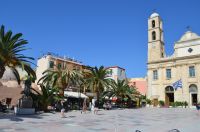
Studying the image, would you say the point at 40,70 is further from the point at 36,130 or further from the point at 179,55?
the point at 36,130

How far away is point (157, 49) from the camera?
5672cm

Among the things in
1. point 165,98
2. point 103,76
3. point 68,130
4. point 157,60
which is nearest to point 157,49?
point 157,60

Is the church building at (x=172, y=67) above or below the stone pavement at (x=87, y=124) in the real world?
above

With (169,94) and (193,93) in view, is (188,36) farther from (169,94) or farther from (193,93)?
(169,94)

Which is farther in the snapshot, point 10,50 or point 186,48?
point 186,48

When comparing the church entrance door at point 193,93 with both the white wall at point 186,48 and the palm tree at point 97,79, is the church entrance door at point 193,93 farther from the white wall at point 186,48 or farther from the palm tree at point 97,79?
the palm tree at point 97,79

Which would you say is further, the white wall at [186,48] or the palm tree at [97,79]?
the white wall at [186,48]

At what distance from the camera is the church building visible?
168 ft

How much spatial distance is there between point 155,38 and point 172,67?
307 inches

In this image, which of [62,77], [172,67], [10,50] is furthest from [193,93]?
[10,50]

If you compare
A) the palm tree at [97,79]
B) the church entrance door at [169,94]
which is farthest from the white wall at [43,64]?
the church entrance door at [169,94]

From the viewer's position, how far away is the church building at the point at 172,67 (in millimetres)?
51312

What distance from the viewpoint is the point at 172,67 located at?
54312mm

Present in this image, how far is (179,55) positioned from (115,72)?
57.6 ft
